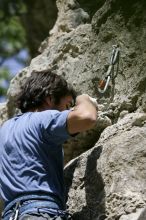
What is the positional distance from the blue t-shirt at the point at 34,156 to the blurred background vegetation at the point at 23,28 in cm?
627

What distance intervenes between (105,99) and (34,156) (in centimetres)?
119

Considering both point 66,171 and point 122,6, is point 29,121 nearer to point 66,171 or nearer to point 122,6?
point 66,171

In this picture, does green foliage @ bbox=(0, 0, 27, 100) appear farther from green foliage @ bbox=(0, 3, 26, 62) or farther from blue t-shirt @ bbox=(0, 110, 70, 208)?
blue t-shirt @ bbox=(0, 110, 70, 208)

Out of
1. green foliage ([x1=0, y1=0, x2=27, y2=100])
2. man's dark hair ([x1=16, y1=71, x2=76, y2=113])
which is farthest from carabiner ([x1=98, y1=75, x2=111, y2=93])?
green foliage ([x1=0, y1=0, x2=27, y2=100])

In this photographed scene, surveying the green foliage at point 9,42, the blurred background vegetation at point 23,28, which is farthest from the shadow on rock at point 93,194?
the green foliage at point 9,42

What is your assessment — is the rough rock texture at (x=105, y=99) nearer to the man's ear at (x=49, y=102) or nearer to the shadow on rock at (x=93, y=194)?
the shadow on rock at (x=93, y=194)

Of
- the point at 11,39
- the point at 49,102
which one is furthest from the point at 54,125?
the point at 11,39

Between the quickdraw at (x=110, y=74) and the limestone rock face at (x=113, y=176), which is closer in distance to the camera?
the limestone rock face at (x=113, y=176)

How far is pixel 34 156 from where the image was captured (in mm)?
3795

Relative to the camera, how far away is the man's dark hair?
4.07 meters

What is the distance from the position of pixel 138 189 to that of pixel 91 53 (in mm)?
1747

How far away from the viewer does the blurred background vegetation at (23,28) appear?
11.6m

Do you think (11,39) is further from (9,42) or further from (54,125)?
(54,125)

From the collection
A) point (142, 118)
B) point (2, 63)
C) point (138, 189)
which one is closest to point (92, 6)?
point (142, 118)
